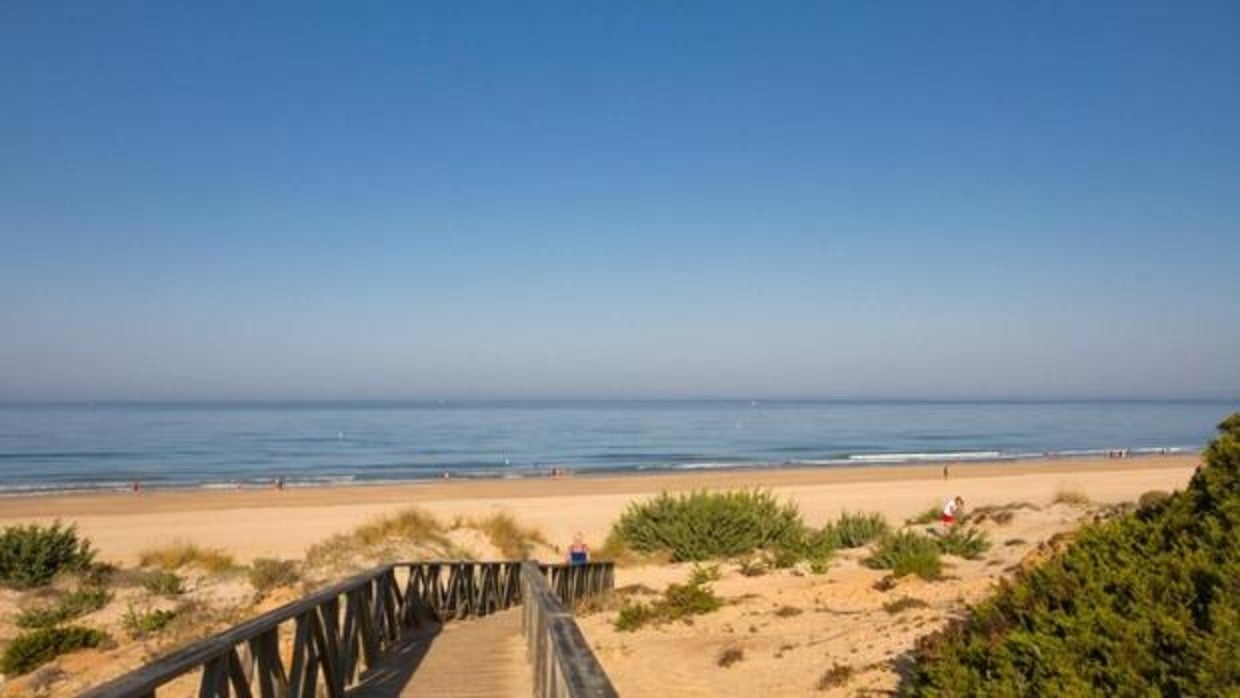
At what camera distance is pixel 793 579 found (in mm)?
16578

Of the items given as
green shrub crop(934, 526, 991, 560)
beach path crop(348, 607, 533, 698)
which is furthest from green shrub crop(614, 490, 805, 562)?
beach path crop(348, 607, 533, 698)

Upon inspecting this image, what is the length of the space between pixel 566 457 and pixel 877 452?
22625mm

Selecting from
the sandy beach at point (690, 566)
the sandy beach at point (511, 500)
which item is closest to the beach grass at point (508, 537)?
the sandy beach at point (690, 566)

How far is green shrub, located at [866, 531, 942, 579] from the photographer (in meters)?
14.4

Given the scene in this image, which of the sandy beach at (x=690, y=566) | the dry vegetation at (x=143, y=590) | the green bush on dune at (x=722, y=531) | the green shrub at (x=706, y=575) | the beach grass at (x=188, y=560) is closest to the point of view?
the sandy beach at (x=690, y=566)

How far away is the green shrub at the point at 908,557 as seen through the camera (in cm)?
1443

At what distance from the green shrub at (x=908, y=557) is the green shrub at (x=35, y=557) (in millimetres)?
15762

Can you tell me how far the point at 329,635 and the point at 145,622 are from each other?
981 cm

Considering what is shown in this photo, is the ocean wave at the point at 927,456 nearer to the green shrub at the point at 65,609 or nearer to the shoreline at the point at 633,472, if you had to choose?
the shoreline at the point at 633,472

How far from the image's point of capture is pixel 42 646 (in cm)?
1355

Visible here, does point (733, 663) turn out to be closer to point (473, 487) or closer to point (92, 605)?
point (92, 605)

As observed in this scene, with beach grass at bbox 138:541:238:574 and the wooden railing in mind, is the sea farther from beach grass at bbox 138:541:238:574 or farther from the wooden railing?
the wooden railing

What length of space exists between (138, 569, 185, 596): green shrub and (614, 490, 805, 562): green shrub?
10093 millimetres

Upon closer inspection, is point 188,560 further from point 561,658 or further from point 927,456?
point 927,456
